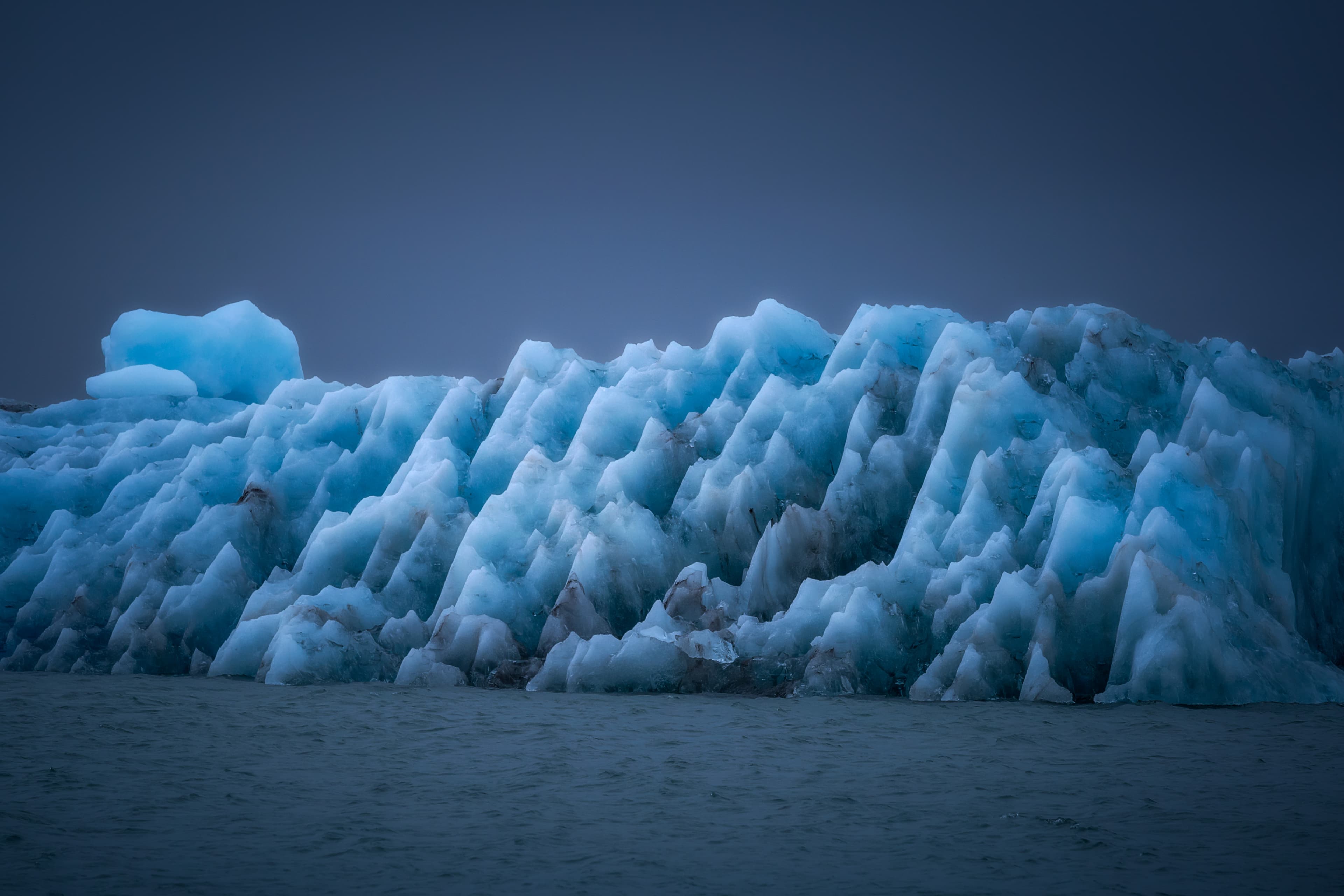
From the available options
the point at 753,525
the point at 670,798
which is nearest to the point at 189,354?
the point at 753,525

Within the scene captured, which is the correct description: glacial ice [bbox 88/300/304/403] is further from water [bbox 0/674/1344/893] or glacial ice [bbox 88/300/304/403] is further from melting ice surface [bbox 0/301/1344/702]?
water [bbox 0/674/1344/893]

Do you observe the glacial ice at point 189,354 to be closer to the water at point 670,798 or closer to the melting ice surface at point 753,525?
the melting ice surface at point 753,525

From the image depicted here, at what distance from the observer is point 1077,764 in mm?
8805

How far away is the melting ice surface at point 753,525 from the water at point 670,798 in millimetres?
1313

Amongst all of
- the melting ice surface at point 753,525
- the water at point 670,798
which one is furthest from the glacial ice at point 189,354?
the water at point 670,798

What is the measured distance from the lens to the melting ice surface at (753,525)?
12.7 meters

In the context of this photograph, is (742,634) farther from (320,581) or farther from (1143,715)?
(320,581)

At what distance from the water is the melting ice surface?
1313mm

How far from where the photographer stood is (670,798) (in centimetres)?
798

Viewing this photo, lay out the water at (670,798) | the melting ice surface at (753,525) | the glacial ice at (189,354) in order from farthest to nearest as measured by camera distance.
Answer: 1. the glacial ice at (189,354)
2. the melting ice surface at (753,525)
3. the water at (670,798)

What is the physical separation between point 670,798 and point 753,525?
8.08 metres

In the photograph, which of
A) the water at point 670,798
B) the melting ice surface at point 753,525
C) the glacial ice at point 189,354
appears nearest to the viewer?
the water at point 670,798

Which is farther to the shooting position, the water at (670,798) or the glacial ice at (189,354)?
the glacial ice at (189,354)

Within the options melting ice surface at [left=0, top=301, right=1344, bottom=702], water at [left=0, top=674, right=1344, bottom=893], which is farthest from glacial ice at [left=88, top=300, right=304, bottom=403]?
water at [left=0, top=674, right=1344, bottom=893]
